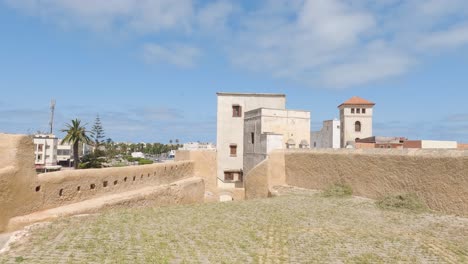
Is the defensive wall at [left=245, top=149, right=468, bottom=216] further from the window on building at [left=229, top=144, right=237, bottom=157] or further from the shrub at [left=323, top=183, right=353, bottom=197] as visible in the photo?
the window on building at [left=229, top=144, right=237, bottom=157]

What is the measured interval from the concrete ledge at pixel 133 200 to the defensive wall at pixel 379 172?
3.96 m

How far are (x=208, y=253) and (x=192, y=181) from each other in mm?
13981

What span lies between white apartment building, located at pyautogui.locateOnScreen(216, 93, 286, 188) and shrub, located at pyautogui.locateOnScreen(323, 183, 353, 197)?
13.4 m

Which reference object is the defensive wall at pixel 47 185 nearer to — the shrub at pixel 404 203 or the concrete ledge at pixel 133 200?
the concrete ledge at pixel 133 200

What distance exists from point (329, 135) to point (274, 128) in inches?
498

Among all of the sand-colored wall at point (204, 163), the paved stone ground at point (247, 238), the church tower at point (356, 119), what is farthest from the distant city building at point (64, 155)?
the paved stone ground at point (247, 238)

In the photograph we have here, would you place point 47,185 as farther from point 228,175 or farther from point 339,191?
point 228,175

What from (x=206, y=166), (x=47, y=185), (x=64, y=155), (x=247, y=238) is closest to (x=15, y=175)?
(x=47, y=185)

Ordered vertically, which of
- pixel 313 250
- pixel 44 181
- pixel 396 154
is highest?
pixel 396 154

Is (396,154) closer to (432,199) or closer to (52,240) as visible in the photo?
(432,199)

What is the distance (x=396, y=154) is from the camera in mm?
13266

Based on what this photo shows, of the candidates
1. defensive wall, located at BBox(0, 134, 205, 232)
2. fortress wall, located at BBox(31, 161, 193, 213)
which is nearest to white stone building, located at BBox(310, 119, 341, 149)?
fortress wall, located at BBox(31, 161, 193, 213)

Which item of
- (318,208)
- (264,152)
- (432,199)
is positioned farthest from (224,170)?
(432,199)

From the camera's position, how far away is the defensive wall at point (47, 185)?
8.67m
